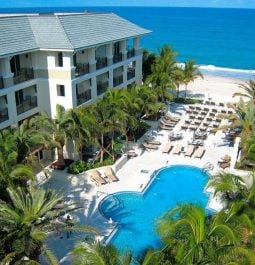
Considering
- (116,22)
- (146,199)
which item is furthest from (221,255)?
(116,22)

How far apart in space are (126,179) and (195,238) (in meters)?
14.7

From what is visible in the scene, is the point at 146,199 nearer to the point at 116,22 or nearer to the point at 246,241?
the point at 246,241

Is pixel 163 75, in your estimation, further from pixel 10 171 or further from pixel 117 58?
pixel 10 171

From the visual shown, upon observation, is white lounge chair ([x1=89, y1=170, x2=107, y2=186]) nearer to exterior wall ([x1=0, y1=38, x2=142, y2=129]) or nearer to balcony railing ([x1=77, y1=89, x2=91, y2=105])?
exterior wall ([x1=0, y1=38, x2=142, y2=129])

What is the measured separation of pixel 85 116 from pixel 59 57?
19.6 ft

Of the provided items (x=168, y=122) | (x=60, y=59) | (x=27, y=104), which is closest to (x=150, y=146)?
(x=168, y=122)

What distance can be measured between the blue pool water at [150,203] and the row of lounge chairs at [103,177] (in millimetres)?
1684

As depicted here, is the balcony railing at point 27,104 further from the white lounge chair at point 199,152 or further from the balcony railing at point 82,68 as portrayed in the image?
the white lounge chair at point 199,152

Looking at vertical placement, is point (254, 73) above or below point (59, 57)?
below

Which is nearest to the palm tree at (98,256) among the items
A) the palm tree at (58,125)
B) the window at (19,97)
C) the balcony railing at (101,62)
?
the palm tree at (58,125)

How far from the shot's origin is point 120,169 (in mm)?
28984

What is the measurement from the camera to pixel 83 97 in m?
31.3

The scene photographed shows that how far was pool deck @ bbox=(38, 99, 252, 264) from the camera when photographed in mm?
21562

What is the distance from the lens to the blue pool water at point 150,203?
20.8 metres
